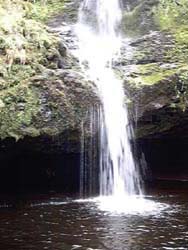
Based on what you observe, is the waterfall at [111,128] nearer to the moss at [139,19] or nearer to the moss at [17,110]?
the moss at [139,19]

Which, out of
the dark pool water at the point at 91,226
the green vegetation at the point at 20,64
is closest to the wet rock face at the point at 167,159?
the dark pool water at the point at 91,226

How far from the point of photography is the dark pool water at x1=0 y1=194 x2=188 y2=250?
7191mm

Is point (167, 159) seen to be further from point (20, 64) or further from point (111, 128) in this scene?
point (20, 64)

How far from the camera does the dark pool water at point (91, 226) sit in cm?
719

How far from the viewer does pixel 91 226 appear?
8.17m

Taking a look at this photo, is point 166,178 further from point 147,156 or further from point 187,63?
point 187,63

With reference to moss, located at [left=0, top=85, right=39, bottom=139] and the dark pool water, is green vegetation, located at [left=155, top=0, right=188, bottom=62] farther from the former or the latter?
moss, located at [left=0, top=85, right=39, bottom=139]

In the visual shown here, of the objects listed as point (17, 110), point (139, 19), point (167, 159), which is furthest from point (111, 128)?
point (167, 159)

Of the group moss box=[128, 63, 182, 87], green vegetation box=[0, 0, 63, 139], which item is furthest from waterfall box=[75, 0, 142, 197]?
green vegetation box=[0, 0, 63, 139]

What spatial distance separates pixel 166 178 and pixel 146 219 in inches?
241

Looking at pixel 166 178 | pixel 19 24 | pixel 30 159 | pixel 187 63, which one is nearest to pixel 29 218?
pixel 30 159

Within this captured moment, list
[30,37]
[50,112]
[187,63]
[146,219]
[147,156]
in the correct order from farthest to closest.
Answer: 1. [147,156]
2. [187,63]
3. [30,37]
4. [50,112]
5. [146,219]

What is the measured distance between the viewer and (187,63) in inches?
470

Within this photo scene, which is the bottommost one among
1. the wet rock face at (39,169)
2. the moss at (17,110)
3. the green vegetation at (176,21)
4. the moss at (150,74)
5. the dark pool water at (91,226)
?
the dark pool water at (91,226)
